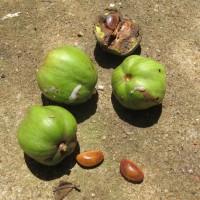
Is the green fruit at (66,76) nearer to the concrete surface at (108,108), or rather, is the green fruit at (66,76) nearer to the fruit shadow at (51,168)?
the concrete surface at (108,108)

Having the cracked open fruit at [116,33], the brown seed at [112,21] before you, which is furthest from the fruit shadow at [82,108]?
the brown seed at [112,21]

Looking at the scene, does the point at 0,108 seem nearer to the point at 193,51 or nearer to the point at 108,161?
the point at 108,161

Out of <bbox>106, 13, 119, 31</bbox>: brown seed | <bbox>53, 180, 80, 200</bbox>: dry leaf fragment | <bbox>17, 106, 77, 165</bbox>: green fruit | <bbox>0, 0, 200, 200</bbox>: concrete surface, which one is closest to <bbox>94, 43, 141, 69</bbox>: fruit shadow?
<bbox>0, 0, 200, 200</bbox>: concrete surface

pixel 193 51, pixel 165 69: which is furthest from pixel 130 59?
pixel 193 51

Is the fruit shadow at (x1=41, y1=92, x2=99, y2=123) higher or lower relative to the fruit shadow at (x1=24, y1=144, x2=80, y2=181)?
higher

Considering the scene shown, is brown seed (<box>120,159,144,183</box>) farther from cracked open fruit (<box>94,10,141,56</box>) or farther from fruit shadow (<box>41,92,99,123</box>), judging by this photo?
cracked open fruit (<box>94,10,141,56</box>)

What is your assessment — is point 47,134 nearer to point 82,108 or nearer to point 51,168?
point 51,168

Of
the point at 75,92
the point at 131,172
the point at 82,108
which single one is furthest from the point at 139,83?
the point at 131,172
